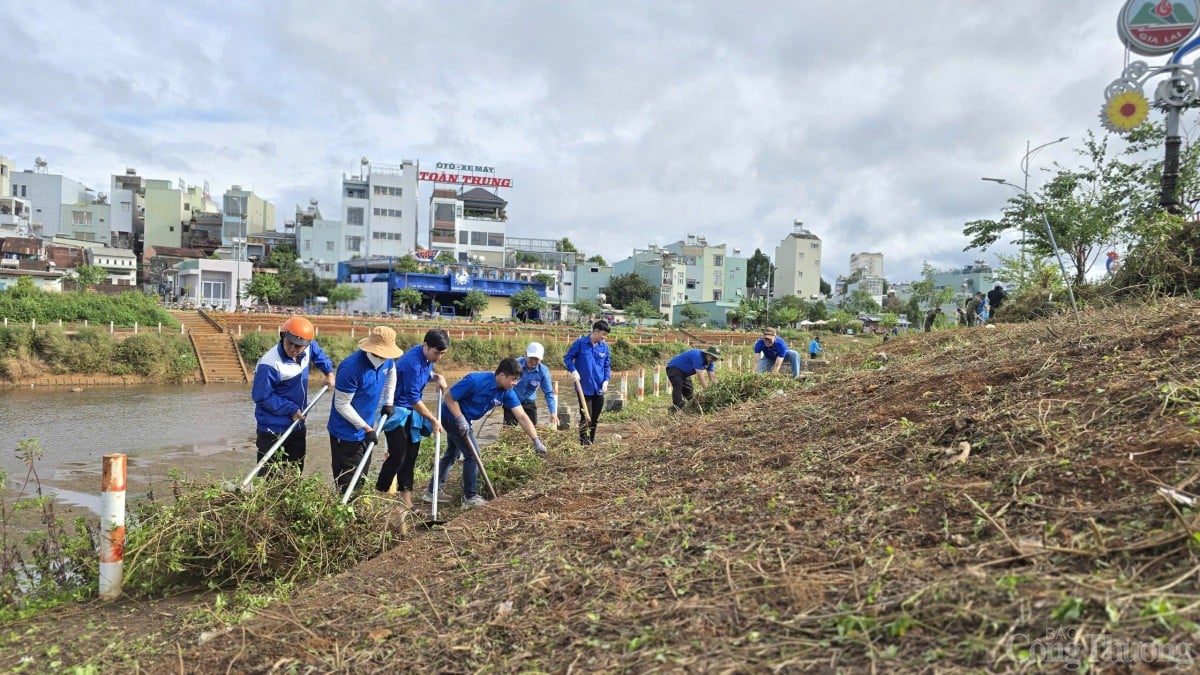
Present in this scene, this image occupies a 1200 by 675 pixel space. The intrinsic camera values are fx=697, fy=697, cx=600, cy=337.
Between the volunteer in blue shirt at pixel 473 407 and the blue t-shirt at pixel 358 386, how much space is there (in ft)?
2.12

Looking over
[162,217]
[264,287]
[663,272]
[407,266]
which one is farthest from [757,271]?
[162,217]

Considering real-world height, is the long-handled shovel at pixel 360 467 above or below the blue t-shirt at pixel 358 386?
below

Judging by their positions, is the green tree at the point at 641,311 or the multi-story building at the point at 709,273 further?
the multi-story building at the point at 709,273

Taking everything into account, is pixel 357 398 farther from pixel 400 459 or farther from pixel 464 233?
pixel 464 233

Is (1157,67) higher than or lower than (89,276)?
higher

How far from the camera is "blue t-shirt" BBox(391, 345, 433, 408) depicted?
5922 mm

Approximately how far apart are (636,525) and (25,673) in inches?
116

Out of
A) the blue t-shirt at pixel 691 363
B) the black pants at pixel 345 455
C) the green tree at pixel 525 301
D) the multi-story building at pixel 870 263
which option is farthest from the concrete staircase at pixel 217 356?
the multi-story building at pixel 870 263

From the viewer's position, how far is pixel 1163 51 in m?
13.6

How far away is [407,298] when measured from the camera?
5372cm

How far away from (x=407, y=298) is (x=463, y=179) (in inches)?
933

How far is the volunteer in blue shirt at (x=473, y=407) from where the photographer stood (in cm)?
608

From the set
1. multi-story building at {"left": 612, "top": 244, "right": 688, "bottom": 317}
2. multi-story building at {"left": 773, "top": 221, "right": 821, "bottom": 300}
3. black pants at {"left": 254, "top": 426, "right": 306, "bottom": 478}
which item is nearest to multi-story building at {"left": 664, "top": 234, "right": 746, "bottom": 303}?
multi-story building at {"left": 612, "top": 244, "right": 688, "bottom": 317}

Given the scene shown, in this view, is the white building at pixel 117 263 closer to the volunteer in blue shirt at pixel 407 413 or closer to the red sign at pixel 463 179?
the red sign at pixel 463 179
